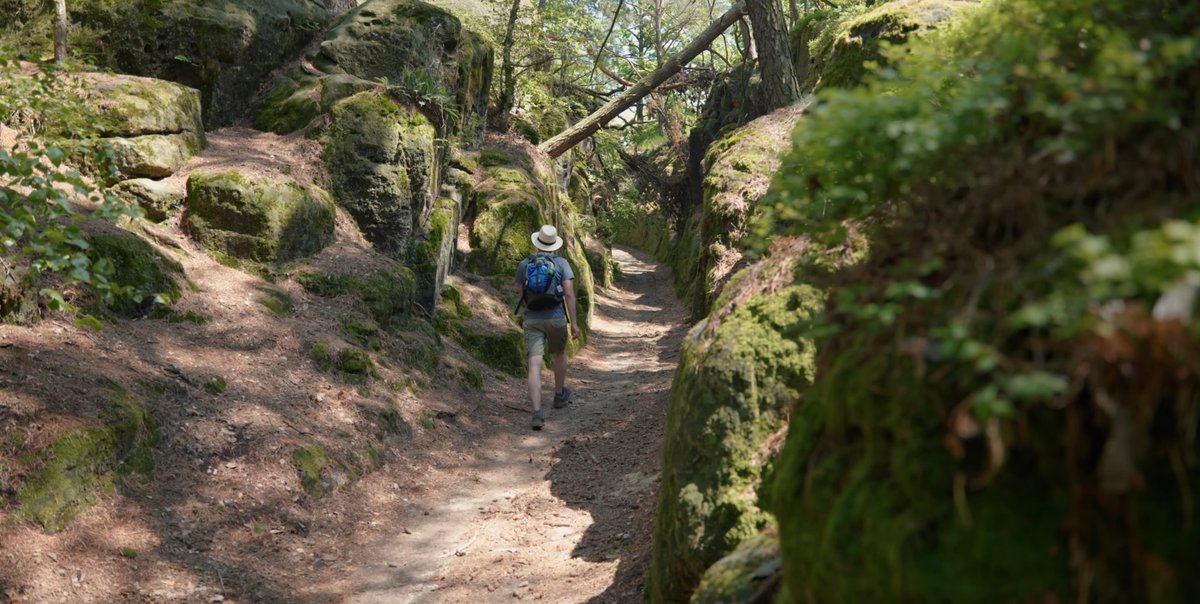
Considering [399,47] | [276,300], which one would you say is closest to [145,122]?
[276,300]

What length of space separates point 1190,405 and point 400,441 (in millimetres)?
7538

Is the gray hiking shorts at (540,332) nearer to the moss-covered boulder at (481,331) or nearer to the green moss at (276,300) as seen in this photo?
the moss-covered boulder at (481,331)

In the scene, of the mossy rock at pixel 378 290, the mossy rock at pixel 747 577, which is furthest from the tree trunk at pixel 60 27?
the mossy rock at pixel 747 577

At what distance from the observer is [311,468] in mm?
7059

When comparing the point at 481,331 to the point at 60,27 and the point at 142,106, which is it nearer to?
the point at 142,106

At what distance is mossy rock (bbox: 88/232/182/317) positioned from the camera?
7496mm

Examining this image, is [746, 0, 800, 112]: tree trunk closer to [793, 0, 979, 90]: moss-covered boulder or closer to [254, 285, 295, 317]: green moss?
[793, 0, 979, 90]: moss-covered boulder

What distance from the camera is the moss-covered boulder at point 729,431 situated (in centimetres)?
428

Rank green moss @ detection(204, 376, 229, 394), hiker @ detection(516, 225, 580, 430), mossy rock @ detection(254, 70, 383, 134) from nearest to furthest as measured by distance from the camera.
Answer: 1. green moss @ detection(204, 376, 229, 394)
2. hiker @ detection(516, 225, 580, 430)
3. mossy rock @ detection(254, 70, 383, 134)

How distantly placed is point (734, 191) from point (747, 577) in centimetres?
749

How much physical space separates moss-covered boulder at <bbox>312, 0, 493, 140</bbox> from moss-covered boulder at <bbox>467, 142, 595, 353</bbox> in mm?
1430

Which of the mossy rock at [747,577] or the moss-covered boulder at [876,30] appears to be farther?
the moss-covered boulder at [876,30]

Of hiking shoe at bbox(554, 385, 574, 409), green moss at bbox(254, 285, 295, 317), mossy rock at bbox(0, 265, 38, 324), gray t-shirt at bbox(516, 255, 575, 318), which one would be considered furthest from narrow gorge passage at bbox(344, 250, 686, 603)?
mossy rock at bbox(0, 265, 38, 324)

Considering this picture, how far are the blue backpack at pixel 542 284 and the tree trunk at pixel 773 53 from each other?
4.48 m
